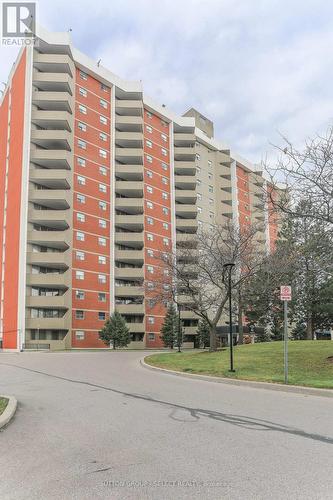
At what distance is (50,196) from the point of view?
186ft

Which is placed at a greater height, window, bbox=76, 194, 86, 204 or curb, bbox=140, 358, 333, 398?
window, bbox=76, 194, 86, 204

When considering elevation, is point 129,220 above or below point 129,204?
below

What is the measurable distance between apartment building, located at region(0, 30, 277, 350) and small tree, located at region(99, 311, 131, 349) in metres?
2.41

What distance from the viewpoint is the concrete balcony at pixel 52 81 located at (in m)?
60.0

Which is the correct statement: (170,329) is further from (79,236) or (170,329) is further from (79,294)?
(79,236)

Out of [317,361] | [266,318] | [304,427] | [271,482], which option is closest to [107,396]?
[304,427]

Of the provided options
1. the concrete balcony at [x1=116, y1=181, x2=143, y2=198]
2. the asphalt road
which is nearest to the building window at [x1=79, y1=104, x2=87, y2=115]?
the concrete balcony at [x1=116, y1=181, x2=143, y2=198]

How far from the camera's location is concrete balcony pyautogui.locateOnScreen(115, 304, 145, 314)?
64.2 meters

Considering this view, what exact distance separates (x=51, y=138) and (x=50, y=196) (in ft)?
25.0

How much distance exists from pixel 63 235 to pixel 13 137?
15.7 m

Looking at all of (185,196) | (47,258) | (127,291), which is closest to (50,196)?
(47,258)

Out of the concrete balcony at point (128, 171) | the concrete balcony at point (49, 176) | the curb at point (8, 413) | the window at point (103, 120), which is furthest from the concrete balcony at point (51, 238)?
the curb at point (8, 413)

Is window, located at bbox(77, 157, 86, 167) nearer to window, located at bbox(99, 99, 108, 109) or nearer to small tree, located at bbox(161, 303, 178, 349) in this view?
window, located at bbox(99, 99, 108, 109)

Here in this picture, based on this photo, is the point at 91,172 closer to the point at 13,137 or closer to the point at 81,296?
the point at 13,137
